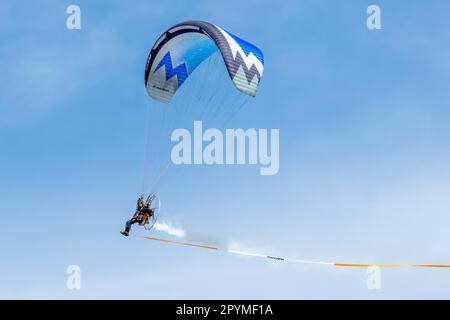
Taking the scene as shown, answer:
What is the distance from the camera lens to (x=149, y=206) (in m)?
28.9

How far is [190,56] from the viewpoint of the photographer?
32344 mm

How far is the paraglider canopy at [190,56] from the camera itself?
2694 cm

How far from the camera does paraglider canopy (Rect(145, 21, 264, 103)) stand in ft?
88.4

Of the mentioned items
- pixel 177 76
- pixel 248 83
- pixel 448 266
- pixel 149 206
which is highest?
pixel 177 76

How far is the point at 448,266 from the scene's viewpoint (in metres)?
19.6
